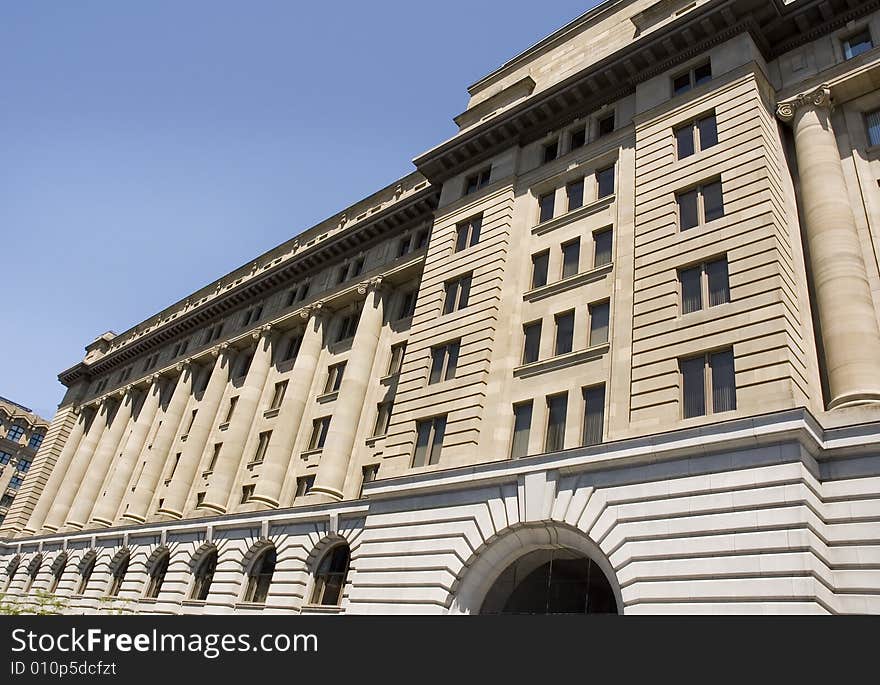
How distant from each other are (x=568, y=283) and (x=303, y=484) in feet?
66.8

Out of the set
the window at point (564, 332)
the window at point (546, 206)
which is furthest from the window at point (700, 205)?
the window at point (546, 206)

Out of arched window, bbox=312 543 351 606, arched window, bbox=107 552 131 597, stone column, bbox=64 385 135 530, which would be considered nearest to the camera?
arched window, bbox=312 543 351 606

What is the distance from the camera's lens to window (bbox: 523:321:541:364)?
2703cm

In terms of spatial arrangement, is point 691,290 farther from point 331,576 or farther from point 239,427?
point 239,427

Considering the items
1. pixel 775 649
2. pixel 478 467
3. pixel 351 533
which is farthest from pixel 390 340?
pixel 775 649

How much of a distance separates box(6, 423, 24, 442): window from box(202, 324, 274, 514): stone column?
7505 cm

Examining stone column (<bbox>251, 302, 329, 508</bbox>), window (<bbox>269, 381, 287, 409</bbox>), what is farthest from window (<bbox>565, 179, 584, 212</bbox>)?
window (<bbox>269, 381, 287, 409</bbox>)

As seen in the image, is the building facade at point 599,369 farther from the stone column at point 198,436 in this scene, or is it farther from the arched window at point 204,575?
the stone column at point 198,436

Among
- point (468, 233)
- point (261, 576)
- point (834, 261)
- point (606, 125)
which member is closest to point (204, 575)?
point (261, 576)

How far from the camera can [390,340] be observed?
3928 cm

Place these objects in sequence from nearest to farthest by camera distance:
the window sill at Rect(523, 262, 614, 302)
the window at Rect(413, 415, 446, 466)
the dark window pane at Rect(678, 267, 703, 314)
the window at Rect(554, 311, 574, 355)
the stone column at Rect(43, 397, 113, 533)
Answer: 1. the dark window pane at Rect(678, 267, 703, 314)
2. the window at Rect(554, 311, 574, 355)
3. the window sill at Rect(523, 262, 614, 302)
4. the window at Rect(413, 415, 446, 466)
5. the stone column at Rect(43, 397, 113, 533)

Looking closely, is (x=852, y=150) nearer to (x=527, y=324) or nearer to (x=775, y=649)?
(x=527, y=324)

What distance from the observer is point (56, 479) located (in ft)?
211

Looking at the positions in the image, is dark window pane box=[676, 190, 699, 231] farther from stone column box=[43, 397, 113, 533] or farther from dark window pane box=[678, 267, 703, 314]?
stone column box=[43, 397, 113, 533]
